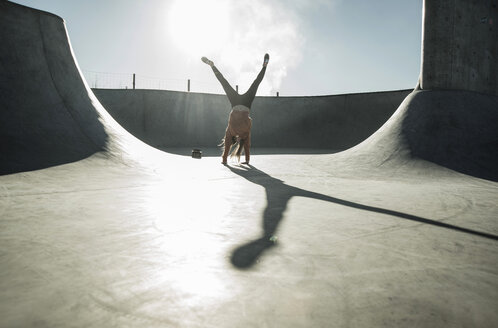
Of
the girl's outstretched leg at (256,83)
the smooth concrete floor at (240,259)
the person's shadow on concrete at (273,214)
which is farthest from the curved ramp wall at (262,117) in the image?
the smooth concrete floor at (240,259)

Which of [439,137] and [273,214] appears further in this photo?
[439,137]

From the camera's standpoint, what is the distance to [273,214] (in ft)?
9.27

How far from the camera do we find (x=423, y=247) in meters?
2.03

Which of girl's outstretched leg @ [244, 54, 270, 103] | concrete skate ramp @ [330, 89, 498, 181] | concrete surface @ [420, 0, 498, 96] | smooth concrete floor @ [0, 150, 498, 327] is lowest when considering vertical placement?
smooth concrete floor @ [0, 150, 498, 327]

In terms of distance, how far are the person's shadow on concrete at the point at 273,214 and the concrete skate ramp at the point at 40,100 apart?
3.00 m

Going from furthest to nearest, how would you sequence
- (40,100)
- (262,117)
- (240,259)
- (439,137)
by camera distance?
(262,117) < (439,137) < (40,100) < (240,259)

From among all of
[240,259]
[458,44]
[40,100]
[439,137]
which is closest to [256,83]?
[439,137]

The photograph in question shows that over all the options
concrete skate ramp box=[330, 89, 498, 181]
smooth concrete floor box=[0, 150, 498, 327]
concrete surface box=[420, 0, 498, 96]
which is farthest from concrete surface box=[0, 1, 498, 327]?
concrete surface box=[420, 0, 498, 96]

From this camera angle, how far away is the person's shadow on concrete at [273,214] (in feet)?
6.05

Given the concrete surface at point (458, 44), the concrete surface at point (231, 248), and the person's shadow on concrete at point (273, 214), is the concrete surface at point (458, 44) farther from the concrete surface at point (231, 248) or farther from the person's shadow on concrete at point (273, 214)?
the person's shadow on concrete at point (273, 214)

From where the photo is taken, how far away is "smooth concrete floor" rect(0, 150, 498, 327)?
125 centimetres

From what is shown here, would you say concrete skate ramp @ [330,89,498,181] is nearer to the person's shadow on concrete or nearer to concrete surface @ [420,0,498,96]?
concrete surface @ [420,0,498,96]

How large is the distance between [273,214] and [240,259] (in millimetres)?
1087

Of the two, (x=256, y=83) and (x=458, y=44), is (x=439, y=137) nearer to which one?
(x=458, y=44)
